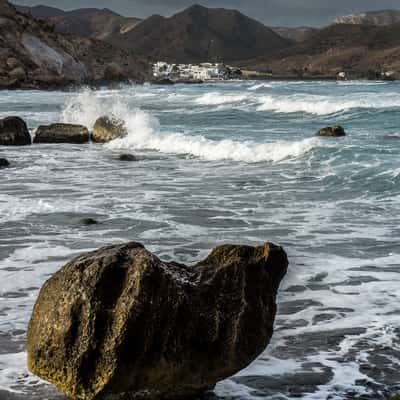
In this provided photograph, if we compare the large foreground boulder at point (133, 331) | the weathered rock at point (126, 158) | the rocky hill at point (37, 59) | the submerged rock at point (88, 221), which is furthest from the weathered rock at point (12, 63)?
the large foreground boulder at point (133, 331)

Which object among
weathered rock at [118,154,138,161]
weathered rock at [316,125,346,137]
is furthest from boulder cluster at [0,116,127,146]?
weathered rock at [316,125,346,137]

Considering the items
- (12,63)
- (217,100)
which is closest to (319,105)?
(217,100)

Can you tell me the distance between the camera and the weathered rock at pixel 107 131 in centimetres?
2216

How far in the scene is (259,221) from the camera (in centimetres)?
1000

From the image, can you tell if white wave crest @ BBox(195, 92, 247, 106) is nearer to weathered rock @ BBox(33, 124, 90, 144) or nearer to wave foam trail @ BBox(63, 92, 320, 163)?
wave foam trail @ BBox(63, 92, 320, 163)

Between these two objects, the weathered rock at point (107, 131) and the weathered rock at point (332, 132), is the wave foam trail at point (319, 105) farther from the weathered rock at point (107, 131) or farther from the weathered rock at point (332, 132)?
the weathered rock at point (107, 131)

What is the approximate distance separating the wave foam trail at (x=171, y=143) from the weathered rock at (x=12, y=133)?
2.54 m

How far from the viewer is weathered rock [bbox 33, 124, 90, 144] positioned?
21.7 metres

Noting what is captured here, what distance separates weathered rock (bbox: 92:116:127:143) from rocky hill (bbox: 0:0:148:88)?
167 ft

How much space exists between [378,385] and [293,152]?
13.7 m

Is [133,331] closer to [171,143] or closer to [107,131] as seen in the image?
[171,143]

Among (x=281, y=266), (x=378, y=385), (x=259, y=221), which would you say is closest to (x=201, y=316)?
(x=378, y=385)

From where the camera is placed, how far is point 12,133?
20.8m

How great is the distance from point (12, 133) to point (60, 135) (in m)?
1.62
